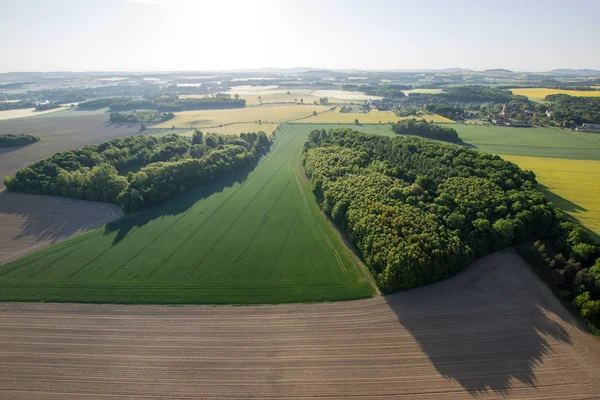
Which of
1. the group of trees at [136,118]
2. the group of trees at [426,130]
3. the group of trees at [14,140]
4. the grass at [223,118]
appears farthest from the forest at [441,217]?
the group of trees at [136,118]

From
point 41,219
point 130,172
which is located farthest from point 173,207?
point 41,219

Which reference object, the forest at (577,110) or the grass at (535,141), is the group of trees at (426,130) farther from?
the forest at (577,110)

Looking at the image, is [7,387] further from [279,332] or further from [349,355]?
[349,355]

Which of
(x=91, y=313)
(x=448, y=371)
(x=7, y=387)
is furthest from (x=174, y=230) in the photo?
(x=448, y=371)

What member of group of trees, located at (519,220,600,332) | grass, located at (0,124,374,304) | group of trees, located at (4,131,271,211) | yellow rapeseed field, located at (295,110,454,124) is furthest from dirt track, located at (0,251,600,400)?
yellow rapeseed field, located at (295,110,454,124)

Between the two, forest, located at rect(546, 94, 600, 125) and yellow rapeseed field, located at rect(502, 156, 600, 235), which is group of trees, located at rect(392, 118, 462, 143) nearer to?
yellow rapeseed field, located at rect(502, 156, 600, 235)

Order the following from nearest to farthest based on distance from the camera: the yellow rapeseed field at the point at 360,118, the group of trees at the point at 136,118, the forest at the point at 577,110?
the forest at the point at 577,110 < the yellow rapeseed field at the point at 360,118 < the group of trees at the point at 136,118

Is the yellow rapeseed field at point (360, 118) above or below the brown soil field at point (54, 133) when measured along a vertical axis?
above
